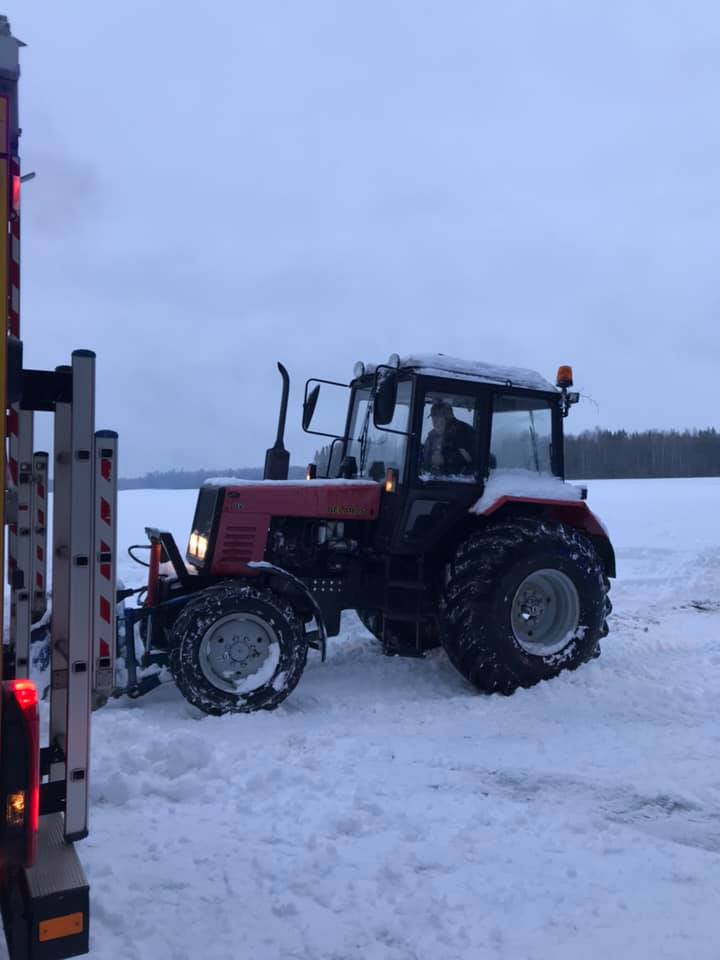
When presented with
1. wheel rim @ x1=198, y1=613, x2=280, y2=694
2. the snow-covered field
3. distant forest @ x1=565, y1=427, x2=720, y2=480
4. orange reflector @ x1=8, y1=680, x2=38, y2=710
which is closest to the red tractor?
wheel rim @ x1=198, y1=613, x2=280, y2=694

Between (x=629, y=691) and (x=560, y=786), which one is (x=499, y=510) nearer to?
(x=629, y=691)

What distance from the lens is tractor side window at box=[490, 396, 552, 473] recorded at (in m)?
6.37

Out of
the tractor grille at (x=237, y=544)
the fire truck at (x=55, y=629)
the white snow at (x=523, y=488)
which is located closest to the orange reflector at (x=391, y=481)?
the white snow at (x=523, y=488)

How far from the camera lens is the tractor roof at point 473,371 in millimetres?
6105

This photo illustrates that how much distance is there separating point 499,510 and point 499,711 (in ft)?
5.07

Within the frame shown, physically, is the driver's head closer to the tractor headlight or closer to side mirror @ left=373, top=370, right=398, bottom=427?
side mirror @ left=373, top=370, right=398, bottom=427

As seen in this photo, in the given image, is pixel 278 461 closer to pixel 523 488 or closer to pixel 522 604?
pixel 523 488

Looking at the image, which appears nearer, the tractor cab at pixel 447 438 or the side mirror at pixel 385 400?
the side mirror at pixel 385 400

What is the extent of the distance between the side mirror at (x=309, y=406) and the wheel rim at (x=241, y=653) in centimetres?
186

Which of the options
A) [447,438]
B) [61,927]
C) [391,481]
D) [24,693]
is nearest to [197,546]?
[391,481]

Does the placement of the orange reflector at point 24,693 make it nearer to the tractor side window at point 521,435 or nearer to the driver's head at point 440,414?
the driver's head at point 440,414

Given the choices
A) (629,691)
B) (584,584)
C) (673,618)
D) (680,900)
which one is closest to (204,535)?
(584,584)

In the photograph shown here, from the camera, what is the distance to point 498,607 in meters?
5.90

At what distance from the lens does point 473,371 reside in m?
6.27
